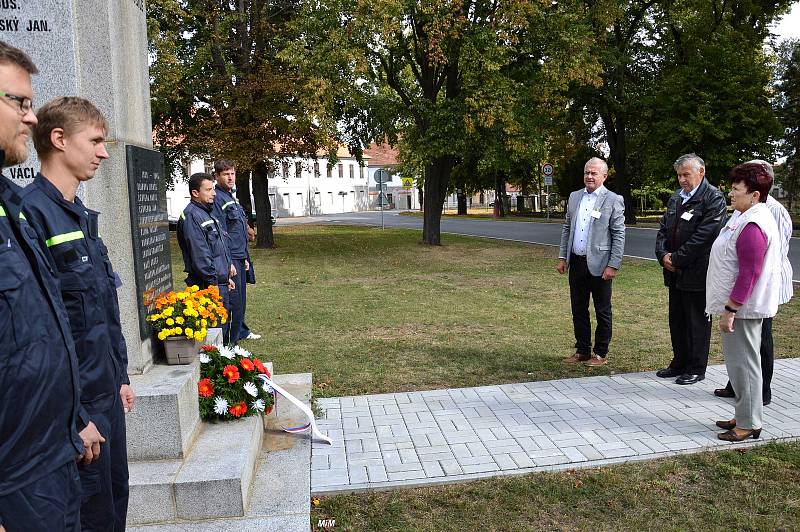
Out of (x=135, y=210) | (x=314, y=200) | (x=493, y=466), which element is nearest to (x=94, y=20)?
(x=135, y=210)

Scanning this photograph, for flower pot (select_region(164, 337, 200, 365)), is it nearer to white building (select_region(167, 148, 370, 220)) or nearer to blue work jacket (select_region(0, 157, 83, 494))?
blue work jacket (select_region(0, 157, 83, 494))

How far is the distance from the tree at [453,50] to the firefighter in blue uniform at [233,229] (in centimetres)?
1183

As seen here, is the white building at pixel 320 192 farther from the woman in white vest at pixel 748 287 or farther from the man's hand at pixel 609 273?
the woman in white vest at pixel 748 287

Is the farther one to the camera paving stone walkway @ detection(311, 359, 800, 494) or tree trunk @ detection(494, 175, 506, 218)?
tree trunk @ detection(494, 175, 506, 218)

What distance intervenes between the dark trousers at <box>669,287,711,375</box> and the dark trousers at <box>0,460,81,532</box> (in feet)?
18.6

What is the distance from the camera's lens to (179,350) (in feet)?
15.6

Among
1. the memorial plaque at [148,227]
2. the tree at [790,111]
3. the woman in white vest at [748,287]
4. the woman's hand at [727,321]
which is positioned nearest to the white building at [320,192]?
the tree at [790,111]

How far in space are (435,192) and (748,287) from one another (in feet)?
64.1

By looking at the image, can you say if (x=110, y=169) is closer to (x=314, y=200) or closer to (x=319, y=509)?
(x=319, y=509)

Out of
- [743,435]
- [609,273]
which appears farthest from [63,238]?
[609,273]

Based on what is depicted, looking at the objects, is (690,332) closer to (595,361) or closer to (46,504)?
(595,361)

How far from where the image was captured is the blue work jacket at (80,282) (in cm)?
271

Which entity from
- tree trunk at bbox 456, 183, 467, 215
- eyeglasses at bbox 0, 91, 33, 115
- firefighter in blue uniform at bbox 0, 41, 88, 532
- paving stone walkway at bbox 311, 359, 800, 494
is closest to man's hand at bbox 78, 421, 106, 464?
firefighter in blue uniform at bbox 0, 41, 88, 532

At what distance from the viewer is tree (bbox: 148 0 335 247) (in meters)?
20.5
